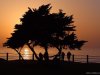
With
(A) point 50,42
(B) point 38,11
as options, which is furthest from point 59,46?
(B) point 38,11

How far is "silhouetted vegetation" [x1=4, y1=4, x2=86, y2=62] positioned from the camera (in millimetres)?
39062

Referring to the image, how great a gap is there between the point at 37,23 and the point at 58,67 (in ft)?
15.9

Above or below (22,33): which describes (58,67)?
below

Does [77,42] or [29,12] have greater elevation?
[29,12]

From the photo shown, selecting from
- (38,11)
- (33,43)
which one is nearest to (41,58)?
(33,43)

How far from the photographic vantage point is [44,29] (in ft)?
128

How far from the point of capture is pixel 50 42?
39.6 metres

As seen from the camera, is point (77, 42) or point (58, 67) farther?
point (77, 42)

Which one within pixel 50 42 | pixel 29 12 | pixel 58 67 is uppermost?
pixel 29 12

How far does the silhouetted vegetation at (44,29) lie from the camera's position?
39.1 metres

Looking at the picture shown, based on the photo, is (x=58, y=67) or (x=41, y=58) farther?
(x=41, y=58)

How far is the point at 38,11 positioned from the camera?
3928 cm

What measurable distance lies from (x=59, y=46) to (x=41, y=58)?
2200 millimetres

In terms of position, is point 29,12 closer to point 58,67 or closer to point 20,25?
point 20,25
